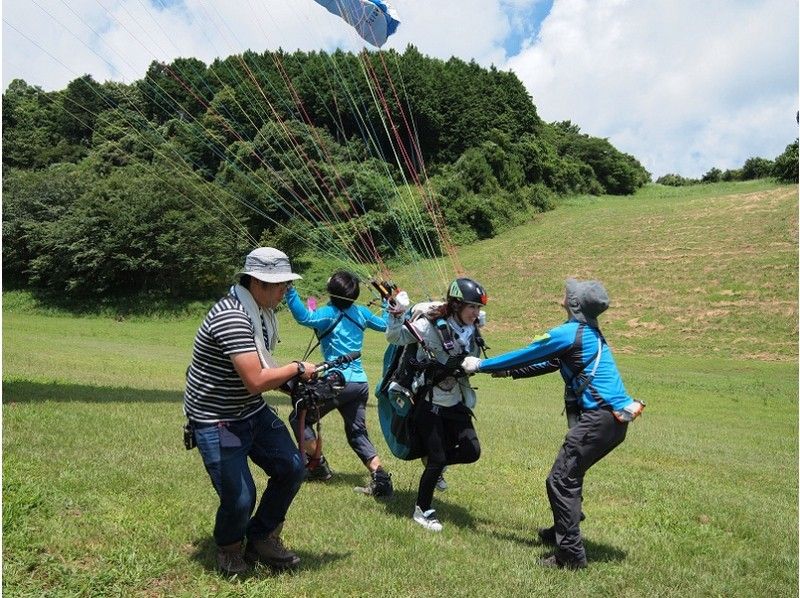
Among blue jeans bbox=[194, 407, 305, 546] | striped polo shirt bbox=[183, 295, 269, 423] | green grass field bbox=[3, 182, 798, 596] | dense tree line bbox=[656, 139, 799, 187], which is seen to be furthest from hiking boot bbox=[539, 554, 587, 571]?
dense tree line bbox=[656, 139, 799, 187]

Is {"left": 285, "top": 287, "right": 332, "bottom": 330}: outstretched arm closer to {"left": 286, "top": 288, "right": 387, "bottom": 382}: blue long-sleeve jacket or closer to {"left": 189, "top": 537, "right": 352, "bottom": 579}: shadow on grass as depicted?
{"left": 286, "top": 288, "right": 387, "bottom": 382}: blue long-sleeve jacket

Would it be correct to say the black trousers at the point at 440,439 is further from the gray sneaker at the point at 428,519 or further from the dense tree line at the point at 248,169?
the dense tree line at the point at 248,169

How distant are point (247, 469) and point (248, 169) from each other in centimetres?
1600

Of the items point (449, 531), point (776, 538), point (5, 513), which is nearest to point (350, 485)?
point (449, 531)

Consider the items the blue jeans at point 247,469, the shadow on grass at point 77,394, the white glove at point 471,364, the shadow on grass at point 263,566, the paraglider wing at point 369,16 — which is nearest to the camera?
the blue jeans at point 247,469

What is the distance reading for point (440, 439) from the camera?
A: 5.49 m

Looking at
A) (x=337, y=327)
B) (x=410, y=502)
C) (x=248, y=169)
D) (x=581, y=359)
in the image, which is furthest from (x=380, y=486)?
(x=248, y=169)

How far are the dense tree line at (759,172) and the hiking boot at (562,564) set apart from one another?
64916 mm

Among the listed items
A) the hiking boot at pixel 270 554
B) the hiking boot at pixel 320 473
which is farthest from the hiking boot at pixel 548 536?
the hiking boot at pixel 320 473

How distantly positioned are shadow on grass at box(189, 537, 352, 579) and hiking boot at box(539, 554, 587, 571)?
1471 mm

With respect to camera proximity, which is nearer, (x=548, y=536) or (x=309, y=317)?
(x=548, y=536)

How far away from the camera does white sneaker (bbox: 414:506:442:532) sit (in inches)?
210

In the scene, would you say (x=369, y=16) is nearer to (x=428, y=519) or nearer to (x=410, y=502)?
(x=410, y=502)

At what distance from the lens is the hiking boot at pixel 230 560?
4.05m
